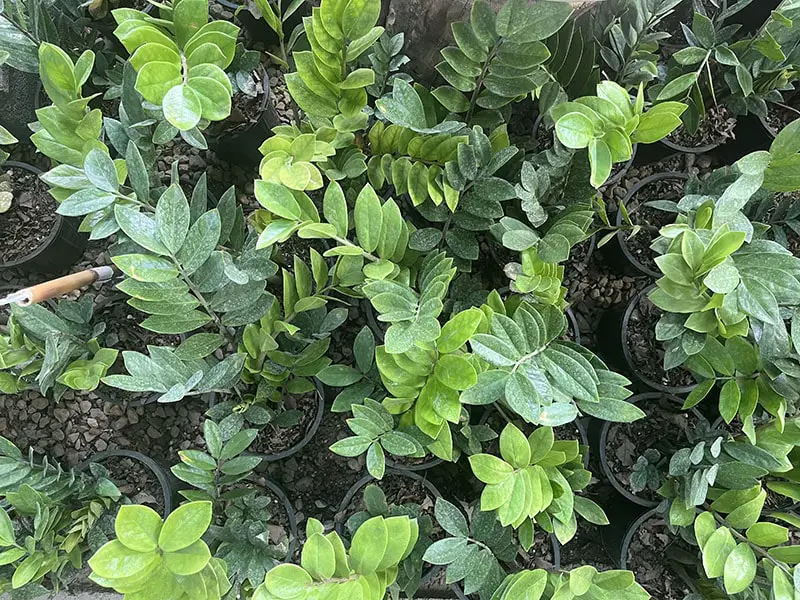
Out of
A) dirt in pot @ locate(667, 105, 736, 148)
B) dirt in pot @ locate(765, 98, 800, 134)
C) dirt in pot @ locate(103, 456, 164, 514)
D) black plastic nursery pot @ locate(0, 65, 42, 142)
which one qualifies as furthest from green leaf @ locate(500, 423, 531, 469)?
black plastic nursery pot @ locate(0, 65, 42, 142)

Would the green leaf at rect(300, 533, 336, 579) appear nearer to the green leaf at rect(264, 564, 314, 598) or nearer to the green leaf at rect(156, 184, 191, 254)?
the green leaf at rect(264, 564, 314, 598)

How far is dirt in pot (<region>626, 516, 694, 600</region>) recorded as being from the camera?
1.29 metres

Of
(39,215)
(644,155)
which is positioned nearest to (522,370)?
(644,155)

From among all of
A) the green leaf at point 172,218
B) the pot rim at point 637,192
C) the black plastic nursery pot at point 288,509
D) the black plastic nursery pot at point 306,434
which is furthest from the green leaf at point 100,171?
the pot rim at point 637,192

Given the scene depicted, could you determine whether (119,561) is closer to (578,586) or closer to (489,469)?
(489,469)

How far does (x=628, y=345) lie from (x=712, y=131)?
64 centimetres

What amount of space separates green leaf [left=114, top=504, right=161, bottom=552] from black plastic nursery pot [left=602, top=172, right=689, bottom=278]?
3.60 feet

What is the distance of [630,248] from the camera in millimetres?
1369

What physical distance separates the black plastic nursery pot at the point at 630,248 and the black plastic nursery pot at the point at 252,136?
0.85 metres

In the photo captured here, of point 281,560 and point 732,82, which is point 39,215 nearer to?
point 281,560

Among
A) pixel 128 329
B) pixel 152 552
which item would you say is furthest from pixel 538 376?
pixel 128 329

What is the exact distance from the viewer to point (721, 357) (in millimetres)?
956

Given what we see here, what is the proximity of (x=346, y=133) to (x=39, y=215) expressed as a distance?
846mm

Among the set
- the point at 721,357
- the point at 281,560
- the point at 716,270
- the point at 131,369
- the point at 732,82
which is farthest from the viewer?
the point at 732,82
